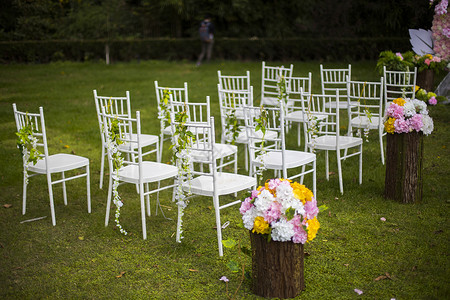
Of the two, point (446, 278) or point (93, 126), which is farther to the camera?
point (93, 126)

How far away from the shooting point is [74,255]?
12.8 ft

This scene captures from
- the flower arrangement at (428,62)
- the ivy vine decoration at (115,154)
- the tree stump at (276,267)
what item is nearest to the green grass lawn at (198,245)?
the tree stump at (276,267)

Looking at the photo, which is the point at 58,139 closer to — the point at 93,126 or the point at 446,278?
the point at 93,126

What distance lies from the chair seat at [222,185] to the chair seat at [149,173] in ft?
1.03

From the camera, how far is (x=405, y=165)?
468cm

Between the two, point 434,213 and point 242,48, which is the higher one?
point 242,48

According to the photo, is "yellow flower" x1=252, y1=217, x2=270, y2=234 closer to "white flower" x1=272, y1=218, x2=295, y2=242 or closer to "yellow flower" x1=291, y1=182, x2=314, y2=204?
"white flower" x1=272, y1=218, x2=295, y2=242

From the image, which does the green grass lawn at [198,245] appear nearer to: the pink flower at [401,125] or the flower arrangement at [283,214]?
the flower arrangement at [283,214]

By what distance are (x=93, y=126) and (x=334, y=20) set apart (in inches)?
478

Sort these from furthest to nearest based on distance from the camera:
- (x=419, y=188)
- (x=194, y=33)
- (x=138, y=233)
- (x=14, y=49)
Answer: (x=194, y=33), (x=14, y=49), (x=419, y=188), (x=138, y=233)

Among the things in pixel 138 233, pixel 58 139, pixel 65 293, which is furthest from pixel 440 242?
pixel 58 139

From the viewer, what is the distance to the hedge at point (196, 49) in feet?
50.8

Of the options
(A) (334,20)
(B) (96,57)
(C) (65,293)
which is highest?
(A) (334,20)

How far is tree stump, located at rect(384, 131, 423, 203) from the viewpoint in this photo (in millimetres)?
4629
